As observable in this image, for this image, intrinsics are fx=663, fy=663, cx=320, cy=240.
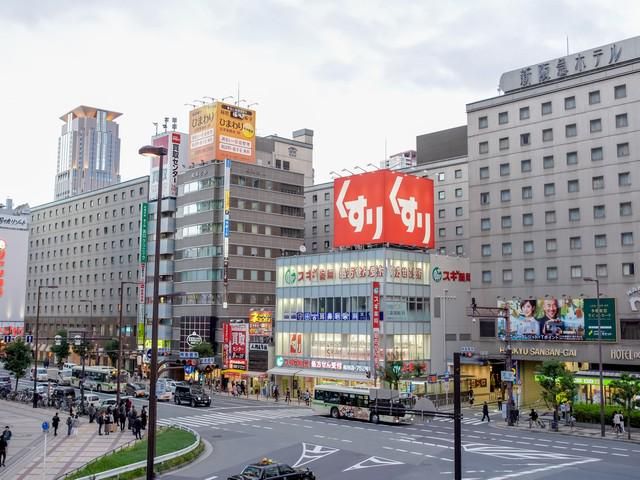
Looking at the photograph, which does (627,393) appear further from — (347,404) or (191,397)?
(191,397)

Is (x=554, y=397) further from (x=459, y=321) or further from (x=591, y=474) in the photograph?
(x=459, y=321)

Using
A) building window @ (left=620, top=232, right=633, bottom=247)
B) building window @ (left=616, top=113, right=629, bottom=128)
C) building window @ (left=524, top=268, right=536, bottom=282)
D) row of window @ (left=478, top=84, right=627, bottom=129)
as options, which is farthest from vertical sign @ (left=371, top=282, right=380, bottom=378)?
building window @ (left=616, top=113, right=629, bottom=128)

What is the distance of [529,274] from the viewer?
6762cm

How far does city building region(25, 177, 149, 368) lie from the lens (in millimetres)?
111938

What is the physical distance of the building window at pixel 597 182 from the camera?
207 feet

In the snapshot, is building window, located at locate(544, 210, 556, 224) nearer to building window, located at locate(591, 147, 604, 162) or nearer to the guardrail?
building window, located at locate(591, 147, 604, 162)

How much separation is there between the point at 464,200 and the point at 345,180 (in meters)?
25.3

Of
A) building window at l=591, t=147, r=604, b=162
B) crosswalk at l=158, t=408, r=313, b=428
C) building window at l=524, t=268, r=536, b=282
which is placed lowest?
crosswalk at l=158, t=408, r=313, b=428

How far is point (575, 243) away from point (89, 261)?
8940 cm

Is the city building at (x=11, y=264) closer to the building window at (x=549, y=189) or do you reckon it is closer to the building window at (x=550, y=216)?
the building window at (x=550, y=216)

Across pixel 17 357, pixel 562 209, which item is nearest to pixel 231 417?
pixel 17 357

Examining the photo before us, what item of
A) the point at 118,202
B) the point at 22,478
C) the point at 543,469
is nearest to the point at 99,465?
the point at 22,478

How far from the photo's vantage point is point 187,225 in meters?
94.3

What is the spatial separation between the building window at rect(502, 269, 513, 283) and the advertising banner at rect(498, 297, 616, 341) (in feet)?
8.13
